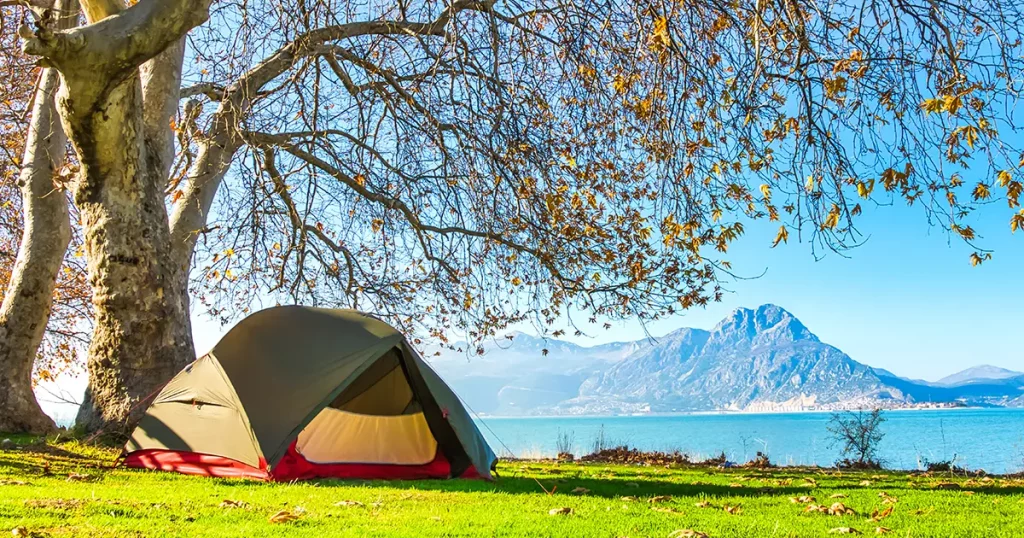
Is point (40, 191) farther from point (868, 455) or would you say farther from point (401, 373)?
point (868, 455)

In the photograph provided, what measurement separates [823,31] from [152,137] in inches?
337

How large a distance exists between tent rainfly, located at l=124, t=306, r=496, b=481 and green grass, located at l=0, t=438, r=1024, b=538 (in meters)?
0.43

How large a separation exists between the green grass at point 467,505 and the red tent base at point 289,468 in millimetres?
334

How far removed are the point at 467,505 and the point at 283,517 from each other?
1.55m

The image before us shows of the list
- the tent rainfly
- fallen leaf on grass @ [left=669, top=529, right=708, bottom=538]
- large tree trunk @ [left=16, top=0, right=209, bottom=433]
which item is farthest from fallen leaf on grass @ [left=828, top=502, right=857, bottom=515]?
large tree trunk @ [left=16, top=0, right=209, bottom=433]

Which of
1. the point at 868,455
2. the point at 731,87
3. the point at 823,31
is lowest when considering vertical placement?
the point at 868,455

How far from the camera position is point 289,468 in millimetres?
7387

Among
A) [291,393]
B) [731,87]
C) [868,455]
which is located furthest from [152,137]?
[868,455]

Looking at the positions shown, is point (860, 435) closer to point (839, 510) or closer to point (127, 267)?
point (839, 510)

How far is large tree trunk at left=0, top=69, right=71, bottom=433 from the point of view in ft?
35.3

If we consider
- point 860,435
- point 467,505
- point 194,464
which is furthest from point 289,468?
point 860,435

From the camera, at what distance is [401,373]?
8609mm

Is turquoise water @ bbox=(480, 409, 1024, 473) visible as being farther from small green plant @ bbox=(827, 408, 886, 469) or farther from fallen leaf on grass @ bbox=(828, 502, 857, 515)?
fallen leaf on grass @ bbox=(828, 502, 857, 515)

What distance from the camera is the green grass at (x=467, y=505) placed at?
14.4ft
